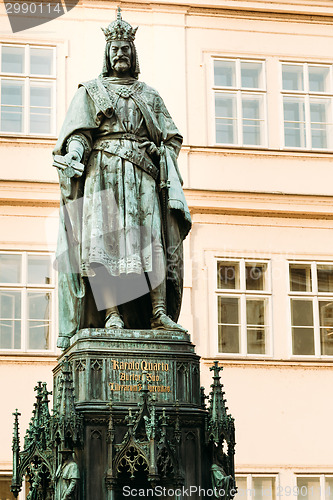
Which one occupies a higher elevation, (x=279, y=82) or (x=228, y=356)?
(x=279, y=82)

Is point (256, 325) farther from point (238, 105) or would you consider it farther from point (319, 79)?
point (319, 79)

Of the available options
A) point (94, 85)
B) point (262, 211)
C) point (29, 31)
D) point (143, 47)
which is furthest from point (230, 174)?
point (94, 85)

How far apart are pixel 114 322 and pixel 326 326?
441 inches

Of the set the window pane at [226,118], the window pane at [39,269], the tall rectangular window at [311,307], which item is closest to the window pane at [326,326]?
the tall rectangular window at [311,307]

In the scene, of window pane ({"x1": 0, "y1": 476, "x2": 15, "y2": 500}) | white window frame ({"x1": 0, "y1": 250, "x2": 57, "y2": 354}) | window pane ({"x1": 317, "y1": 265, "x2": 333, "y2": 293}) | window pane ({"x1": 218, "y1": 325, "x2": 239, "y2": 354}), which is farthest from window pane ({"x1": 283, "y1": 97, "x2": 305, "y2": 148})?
window pane ({"x1": 0, "y1": 476, "x2": 15, "y2": 500})

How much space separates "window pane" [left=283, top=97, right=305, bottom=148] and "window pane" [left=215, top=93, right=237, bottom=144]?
890 millimetres

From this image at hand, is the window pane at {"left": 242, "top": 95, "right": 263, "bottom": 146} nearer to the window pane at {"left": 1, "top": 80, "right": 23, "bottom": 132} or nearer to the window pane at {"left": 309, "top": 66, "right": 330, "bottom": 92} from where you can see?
the window pane at {"left": 309, "top": 66, "right": 330, "bottom": 92}

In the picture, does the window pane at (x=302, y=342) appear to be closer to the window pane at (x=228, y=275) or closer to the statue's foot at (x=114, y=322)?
the window pane at (x=228, y=275)

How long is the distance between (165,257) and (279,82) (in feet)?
39.2

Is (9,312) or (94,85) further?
(9,312)

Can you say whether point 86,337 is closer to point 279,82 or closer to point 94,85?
point 94,85

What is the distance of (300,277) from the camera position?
19.9 meters

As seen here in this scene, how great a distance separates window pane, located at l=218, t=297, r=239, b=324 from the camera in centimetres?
1936

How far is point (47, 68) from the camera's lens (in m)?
20.3
